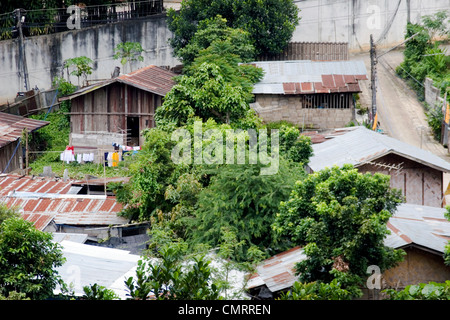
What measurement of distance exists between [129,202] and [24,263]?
7.39 m

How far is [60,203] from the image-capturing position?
2212 centimetres

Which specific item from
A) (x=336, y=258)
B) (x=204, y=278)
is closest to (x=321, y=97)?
(x=336, y=258)

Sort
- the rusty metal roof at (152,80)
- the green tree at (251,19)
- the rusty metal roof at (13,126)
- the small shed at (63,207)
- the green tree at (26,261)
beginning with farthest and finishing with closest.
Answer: the green tree at (251,19), the rusty metal roof at (152,80), the rusty metal roof at (13,126), the small shed at (63,207), the green tree at (26,261)

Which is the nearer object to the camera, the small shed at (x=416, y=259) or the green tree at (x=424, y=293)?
the green tree at (x=424, y=293)

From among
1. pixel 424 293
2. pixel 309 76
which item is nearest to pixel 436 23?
pixel 309 76

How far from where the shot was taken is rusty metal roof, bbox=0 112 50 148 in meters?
28.1

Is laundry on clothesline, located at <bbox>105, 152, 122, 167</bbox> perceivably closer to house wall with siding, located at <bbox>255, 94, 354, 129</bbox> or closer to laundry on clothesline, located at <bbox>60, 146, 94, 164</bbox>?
laundry on clothesline, located at <bbox>60, 146, 94, 164</bbox>

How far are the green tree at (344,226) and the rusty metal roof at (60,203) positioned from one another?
25.8 ft

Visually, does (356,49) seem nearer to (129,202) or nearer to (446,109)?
(446,109)

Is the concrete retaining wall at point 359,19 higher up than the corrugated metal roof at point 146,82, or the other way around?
the concrete retaining wall at point 359,19

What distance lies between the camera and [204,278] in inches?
453

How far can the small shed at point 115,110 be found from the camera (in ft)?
95.8

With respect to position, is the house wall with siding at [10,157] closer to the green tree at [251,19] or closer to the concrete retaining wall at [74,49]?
the concrete retaining wall at [74,49]

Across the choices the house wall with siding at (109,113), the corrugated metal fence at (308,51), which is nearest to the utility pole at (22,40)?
the house wall with siding at (109,113)
